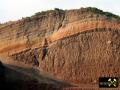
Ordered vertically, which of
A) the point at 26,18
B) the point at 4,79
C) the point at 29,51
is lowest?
the point at 4,79

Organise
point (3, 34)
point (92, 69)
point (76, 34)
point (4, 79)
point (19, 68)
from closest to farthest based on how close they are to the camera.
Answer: point (4, 79)
point (19, 68)
point (92, 69)
point (76, 34)
point (3, 34)

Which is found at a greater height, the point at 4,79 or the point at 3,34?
the point at 3,34

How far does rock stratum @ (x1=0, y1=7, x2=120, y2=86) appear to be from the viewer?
52.5 meters

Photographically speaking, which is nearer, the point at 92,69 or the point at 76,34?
the point at 92,69

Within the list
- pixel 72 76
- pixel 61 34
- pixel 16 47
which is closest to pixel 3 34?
pixel 16 47

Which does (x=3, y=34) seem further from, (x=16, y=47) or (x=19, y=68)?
(x=19, y=68)

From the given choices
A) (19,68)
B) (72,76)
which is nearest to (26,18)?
(72,76)

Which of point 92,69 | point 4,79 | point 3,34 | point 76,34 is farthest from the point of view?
point 3,34

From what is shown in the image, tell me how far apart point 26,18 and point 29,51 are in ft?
17.8

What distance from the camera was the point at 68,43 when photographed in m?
55.6

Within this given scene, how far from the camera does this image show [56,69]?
2117 inches

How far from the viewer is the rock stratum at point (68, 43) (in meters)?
52.5

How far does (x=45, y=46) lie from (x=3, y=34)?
669cm

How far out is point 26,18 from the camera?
60156 millimetres
